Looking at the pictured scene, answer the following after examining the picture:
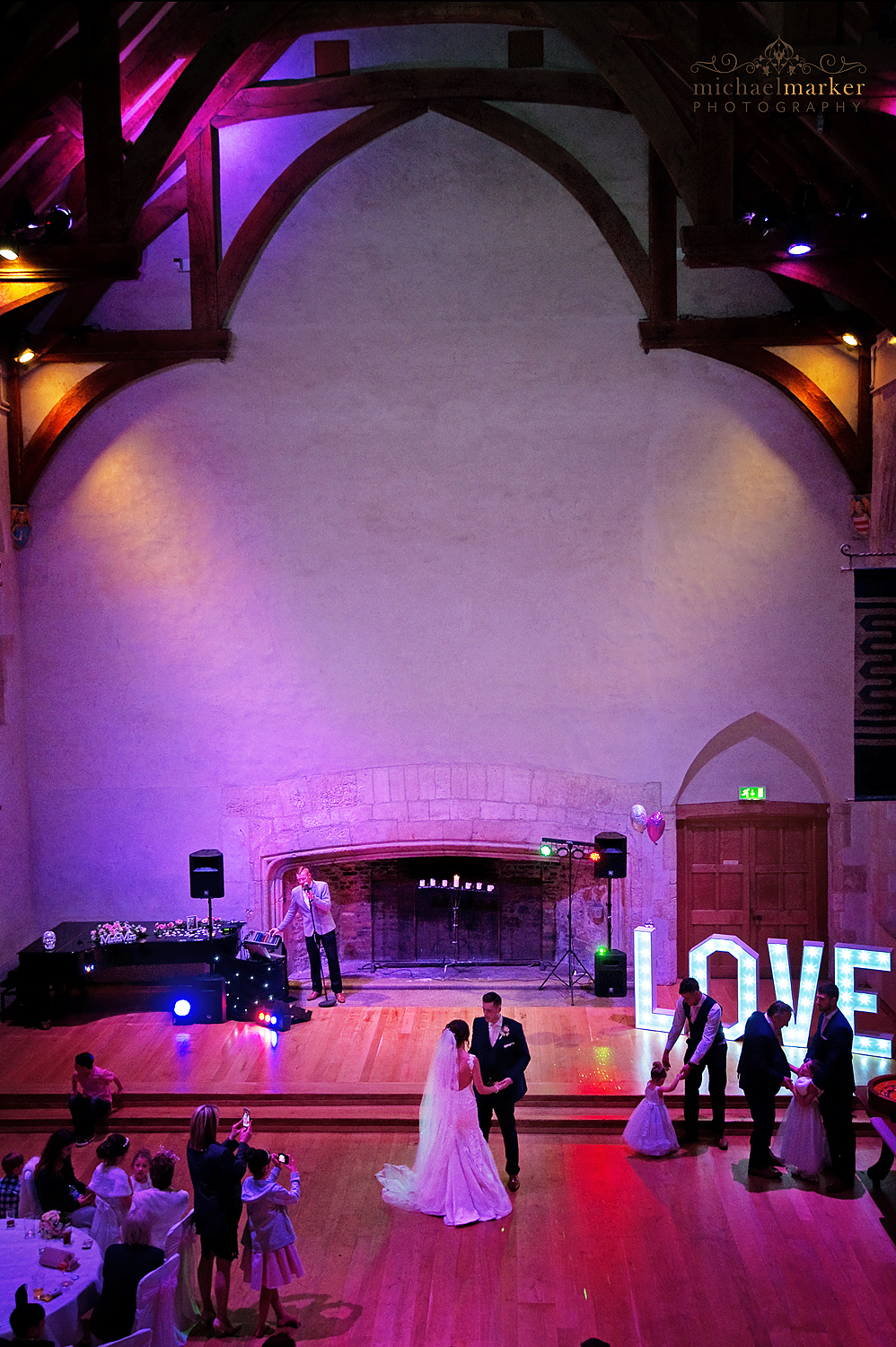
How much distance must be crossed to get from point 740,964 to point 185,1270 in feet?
17.3

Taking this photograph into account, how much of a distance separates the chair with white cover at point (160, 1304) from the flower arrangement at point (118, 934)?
5.06m

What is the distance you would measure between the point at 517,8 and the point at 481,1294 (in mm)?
9374

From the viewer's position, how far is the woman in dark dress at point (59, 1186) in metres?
6.79

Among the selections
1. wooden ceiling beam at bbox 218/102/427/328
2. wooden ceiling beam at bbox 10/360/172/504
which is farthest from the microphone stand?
wooden ceiling beam at bbox 218/102/427/328

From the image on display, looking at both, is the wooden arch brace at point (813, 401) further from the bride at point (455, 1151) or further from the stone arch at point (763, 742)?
the bride at point (455, 1151)

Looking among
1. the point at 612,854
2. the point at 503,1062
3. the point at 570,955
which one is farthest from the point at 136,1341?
the point at 570,955

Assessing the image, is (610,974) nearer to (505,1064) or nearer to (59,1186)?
(505,1064)

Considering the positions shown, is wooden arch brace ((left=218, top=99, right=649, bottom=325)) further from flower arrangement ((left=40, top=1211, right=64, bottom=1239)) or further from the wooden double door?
flower arrangement ((left=40, top=1211, right=64, bottom=1239))

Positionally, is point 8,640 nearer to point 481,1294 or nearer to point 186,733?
point 186,733

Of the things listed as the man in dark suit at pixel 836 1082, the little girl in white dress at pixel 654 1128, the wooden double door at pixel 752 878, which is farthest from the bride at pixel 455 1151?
the wooden double door at pixel 752 878

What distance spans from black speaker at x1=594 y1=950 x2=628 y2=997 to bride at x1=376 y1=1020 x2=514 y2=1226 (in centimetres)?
367

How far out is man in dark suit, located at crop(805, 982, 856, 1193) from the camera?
7.80 metres

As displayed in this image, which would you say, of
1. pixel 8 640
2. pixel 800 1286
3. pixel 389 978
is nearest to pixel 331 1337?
pixel 800 1286

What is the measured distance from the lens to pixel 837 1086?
7.83 m
